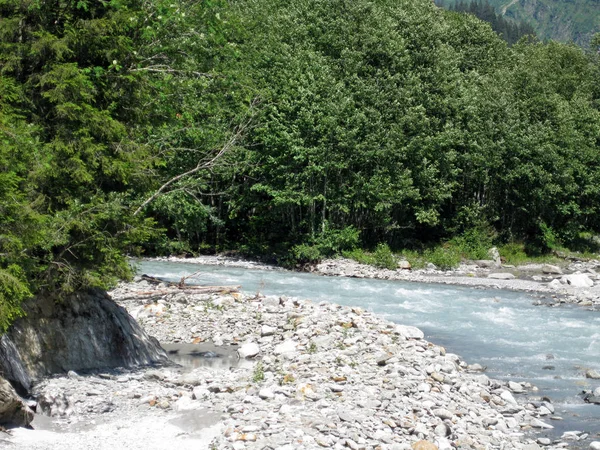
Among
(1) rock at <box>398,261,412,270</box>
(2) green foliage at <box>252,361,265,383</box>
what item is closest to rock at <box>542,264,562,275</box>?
(1) rock at <box>398,261,412,270</box>

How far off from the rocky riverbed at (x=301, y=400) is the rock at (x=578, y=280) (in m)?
18.2

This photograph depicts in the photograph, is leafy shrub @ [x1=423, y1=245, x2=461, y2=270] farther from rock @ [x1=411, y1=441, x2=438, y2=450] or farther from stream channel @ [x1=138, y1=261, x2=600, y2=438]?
rock @ [x1=411, y1=441, x2=438, y2=450]

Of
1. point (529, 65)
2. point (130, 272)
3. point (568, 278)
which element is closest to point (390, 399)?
point (130, 272)

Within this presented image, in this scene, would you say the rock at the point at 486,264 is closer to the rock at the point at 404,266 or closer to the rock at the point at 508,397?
the rock at the point at 404,266

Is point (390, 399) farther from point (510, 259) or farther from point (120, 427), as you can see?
point (510, 259)

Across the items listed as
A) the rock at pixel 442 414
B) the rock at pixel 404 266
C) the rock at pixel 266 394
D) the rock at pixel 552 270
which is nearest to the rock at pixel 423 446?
the rock at pixel 442 414

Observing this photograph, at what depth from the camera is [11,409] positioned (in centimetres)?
913

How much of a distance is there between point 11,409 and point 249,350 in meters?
6.07

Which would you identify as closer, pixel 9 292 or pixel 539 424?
pixel 9 292

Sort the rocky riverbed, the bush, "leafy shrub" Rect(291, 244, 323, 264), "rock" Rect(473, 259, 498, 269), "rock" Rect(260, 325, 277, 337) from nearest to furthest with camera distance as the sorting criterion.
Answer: the rocky riverbed < "rock" Rect(260, 325, 277, 337) < "leafy shrub" Rect(291, 244, 323, 264) < the bush < "rock" Rect(473, 259, 498, 269)

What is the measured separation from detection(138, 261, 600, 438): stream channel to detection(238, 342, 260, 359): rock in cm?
486

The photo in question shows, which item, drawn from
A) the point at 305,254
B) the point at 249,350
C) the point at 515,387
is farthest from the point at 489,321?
the point at 305,254

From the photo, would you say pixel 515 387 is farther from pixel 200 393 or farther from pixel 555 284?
pixel 555 284

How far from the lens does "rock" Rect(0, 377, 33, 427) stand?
9023mm
